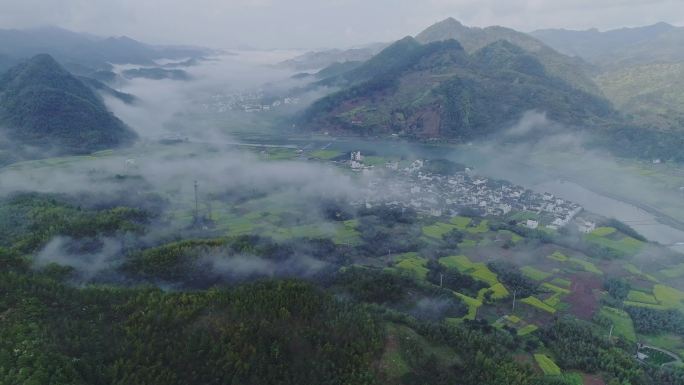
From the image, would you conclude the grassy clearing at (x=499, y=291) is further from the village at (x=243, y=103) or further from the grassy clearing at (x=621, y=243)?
the village at (x=243, y=103)

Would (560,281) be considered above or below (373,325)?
below

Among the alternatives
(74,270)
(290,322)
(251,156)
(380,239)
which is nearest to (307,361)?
(290,322)

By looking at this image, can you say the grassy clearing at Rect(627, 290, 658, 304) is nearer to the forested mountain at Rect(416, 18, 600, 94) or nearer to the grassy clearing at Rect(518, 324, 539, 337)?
the grassy clearing at Rect(518, 324, 539, 337)

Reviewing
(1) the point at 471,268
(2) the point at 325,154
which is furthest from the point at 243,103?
(1) the point at 471,268

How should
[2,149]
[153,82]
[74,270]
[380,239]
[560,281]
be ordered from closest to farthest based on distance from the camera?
[74,270]
[560,281]
[380,239]
[2,149]
[153,82]

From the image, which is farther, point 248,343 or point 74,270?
point 74,270

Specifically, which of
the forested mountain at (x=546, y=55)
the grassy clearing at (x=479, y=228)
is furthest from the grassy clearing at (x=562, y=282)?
the forested mountain at (x=546, y=55)

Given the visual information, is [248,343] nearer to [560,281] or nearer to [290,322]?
[290,322]

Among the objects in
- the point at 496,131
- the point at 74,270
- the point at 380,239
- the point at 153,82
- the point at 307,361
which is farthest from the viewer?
the point at 153,82
